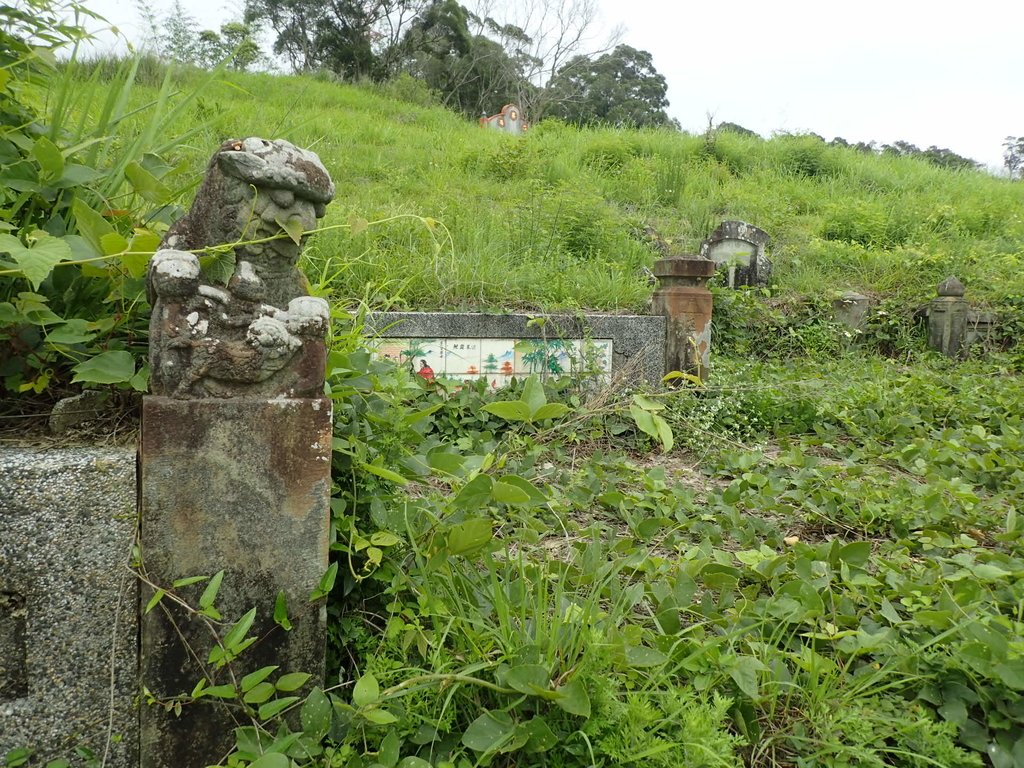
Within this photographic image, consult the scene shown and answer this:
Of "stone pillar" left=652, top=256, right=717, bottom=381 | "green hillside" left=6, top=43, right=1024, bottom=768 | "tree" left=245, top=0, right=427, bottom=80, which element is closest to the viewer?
"green hillside" left=6, top=43, right=1024, bottom=768

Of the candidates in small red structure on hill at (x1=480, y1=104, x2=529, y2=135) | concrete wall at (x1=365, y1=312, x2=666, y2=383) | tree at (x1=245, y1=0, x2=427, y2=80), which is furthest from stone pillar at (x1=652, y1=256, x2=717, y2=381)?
tree at (x1=245, y1=0, x2=427, y2=80)

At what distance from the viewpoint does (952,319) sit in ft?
18.4

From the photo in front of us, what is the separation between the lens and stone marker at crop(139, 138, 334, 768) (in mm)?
1335

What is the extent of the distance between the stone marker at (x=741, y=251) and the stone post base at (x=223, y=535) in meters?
5.27

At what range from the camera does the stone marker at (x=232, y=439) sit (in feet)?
4.38

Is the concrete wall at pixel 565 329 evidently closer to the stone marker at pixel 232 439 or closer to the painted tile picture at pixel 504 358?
the painted tile picture at pixel 504 358

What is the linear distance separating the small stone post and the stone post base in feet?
19.0

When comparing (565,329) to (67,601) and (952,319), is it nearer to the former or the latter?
(67,601)

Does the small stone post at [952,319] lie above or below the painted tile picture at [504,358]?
above

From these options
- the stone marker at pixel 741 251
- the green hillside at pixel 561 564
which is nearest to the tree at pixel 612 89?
the stone marker at pixel 741 251

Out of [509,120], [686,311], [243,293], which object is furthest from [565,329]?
[509,120]

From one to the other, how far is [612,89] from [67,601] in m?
29.5

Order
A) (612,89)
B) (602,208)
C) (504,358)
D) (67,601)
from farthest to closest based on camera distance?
(612,89), (602,208), (504,358), (67,601)

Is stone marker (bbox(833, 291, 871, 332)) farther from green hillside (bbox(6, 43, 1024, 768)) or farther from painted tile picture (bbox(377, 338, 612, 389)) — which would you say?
painted tile picture (bbox(377, 338, 612, 389))
